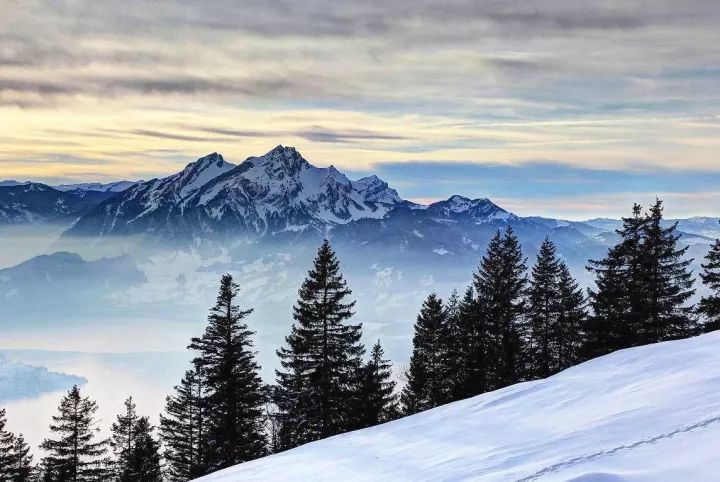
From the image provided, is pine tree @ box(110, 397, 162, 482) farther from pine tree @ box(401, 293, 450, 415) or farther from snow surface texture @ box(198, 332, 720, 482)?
snow surface texture @ box(198, 332, 720, 482)

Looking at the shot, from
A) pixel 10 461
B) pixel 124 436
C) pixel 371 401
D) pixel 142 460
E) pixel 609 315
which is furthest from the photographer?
pixel 124 436

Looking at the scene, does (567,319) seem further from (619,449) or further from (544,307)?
(619,449)

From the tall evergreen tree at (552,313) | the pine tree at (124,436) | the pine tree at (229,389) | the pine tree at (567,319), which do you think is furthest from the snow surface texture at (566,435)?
the pine tree at (124,436)

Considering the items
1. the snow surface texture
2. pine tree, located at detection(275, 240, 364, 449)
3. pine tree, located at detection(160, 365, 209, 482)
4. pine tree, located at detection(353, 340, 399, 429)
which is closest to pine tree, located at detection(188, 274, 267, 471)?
pine tree, located at detection(275, 240, 364, 449)

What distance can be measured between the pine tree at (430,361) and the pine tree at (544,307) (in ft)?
20.2

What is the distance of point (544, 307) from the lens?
40.1 metres

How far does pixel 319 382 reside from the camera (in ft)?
98.7

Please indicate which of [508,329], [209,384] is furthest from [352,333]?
[508,329]

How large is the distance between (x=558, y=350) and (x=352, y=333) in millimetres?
18733

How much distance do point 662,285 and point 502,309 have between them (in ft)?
30.2

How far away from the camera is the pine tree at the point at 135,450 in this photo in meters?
Result: 43.8

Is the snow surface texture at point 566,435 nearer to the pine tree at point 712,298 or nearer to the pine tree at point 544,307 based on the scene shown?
the pine tree at point 712,298

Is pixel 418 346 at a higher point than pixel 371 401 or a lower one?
higher

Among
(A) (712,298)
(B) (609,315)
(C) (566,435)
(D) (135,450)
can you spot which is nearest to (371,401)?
(B) (609,315)
